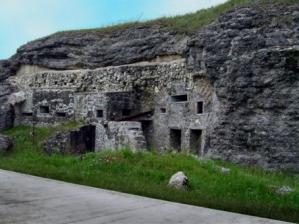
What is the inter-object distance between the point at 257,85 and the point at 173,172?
199 inches

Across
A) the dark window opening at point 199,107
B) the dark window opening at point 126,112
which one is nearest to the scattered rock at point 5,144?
the dark window opening at point 126,112

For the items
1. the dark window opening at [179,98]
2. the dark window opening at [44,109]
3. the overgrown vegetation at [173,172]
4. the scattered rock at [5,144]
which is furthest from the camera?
the dark window opening at [44,109]

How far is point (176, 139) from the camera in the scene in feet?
63.7

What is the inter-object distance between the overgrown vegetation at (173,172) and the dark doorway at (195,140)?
144 inches

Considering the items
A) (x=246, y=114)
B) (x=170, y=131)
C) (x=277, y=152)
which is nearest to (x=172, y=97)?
(x=170, y=131)

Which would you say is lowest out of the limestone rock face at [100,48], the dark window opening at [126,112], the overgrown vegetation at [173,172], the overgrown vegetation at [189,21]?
the overgrown vegetation at [173,172]

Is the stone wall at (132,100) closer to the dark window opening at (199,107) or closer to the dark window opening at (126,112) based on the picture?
the dark window opening at (126,112)

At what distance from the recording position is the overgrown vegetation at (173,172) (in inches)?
292

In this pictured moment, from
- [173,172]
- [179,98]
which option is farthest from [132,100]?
[173,172]

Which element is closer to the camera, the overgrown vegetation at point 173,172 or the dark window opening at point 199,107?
the overgrown vegetation at point 173,172

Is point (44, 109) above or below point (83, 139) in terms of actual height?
above

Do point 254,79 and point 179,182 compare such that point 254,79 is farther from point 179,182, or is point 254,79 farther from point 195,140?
point 179,182

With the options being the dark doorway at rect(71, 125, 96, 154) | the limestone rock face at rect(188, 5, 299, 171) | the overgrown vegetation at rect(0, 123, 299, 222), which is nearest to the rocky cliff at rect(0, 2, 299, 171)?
the limestone rock face at rect(188, 5, 299, 171)

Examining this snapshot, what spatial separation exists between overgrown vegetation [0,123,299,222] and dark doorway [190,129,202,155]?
3651 millimetres
